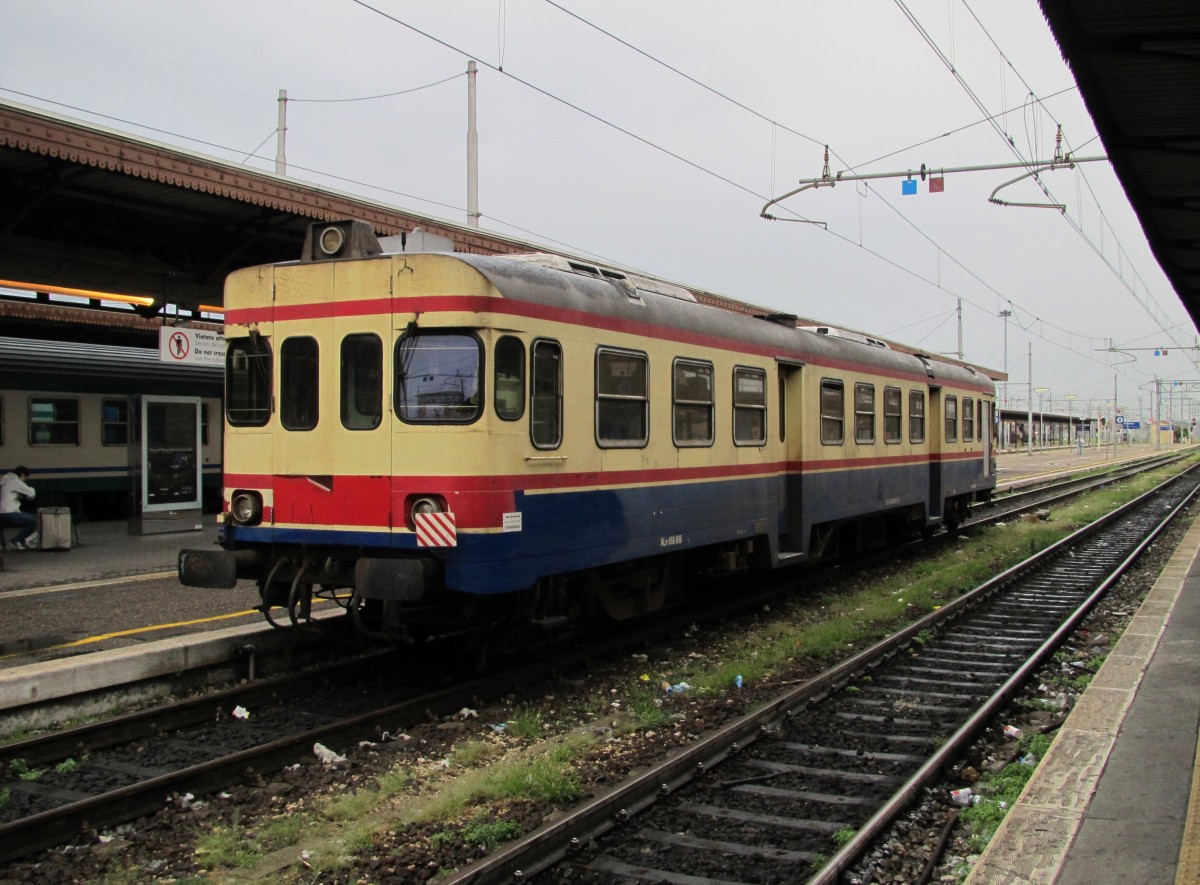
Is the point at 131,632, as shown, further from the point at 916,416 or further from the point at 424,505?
the point at 916,416

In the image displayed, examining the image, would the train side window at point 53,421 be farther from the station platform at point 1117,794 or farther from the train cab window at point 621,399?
the station platform at point 1117,794

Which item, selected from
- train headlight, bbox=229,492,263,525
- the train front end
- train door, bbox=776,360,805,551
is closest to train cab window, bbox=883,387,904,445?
train door, bbox=776,360,805,551

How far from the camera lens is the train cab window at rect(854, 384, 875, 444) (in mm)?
13180

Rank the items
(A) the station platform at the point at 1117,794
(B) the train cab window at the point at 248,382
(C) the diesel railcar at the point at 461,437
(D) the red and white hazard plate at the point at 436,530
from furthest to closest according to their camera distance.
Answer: (B) the train cab window at the point at 248,382 → (C) the diesel railcar at the point at 461,437 → (D) the red and white hazard plate at the point at 436,530 → (A) the station platform at the point at 1117,794

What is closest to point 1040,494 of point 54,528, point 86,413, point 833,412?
point 833,412

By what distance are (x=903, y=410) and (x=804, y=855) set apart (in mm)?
10934

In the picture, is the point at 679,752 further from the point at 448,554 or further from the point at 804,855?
the point at 448,554

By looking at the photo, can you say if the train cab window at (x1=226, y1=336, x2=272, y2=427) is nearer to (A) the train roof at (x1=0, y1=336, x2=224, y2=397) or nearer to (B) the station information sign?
(B) the station information sign

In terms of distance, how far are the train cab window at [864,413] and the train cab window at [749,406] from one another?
8.97 ft

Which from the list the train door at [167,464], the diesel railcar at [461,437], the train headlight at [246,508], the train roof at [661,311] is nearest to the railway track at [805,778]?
the diesel railcar at [461,437]

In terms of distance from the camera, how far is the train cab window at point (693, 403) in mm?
9211

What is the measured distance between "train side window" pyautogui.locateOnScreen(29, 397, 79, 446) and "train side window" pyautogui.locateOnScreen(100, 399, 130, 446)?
23.0 inches

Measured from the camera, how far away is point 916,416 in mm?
15516

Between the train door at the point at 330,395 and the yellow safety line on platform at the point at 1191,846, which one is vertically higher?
the train door at the point at 330,395
